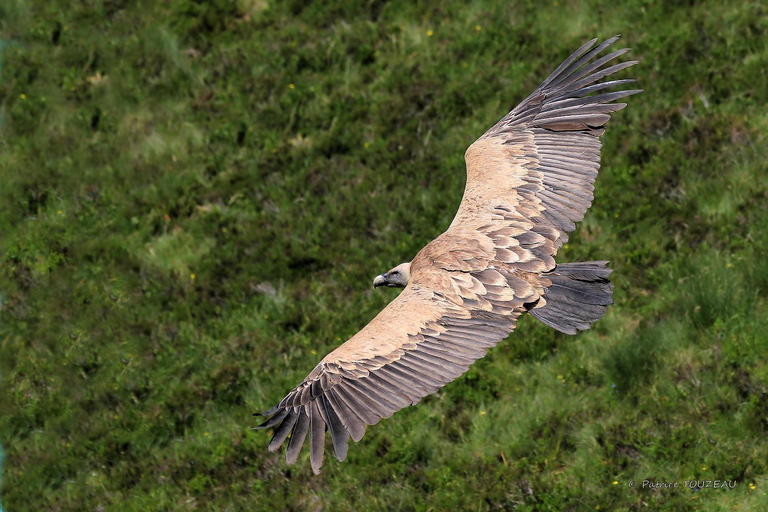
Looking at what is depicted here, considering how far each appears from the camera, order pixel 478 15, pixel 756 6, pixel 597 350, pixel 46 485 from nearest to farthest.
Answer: pixel 597 350, pixel 46 485, pixel 756 6, pixel 478 15

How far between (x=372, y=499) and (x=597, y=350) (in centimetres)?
250

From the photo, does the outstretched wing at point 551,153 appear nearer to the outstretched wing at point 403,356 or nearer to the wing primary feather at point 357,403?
the outstretched wing at point 403,356

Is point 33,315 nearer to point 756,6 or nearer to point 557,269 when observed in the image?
point 557,269

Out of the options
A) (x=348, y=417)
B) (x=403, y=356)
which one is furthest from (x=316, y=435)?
(x=403, y=356)

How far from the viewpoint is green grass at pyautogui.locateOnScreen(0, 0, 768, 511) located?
347 inches

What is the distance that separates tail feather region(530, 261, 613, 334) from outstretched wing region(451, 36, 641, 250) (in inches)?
14.1

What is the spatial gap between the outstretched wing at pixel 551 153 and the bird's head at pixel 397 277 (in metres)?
0.58

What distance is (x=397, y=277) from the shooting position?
8930 mm

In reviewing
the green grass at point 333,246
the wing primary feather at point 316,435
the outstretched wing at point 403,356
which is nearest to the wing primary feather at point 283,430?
the outstretched wing at point 403,356

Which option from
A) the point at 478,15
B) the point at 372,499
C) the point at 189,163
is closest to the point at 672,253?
the point at 372,499

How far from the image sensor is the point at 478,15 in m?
13.0

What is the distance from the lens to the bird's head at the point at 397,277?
882 centimetres

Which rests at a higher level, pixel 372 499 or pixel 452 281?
pixel 452 281

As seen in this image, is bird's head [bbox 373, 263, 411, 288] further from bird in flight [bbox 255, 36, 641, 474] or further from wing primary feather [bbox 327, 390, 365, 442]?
wing primary feather [bbox 327, 390, 365, 442]
